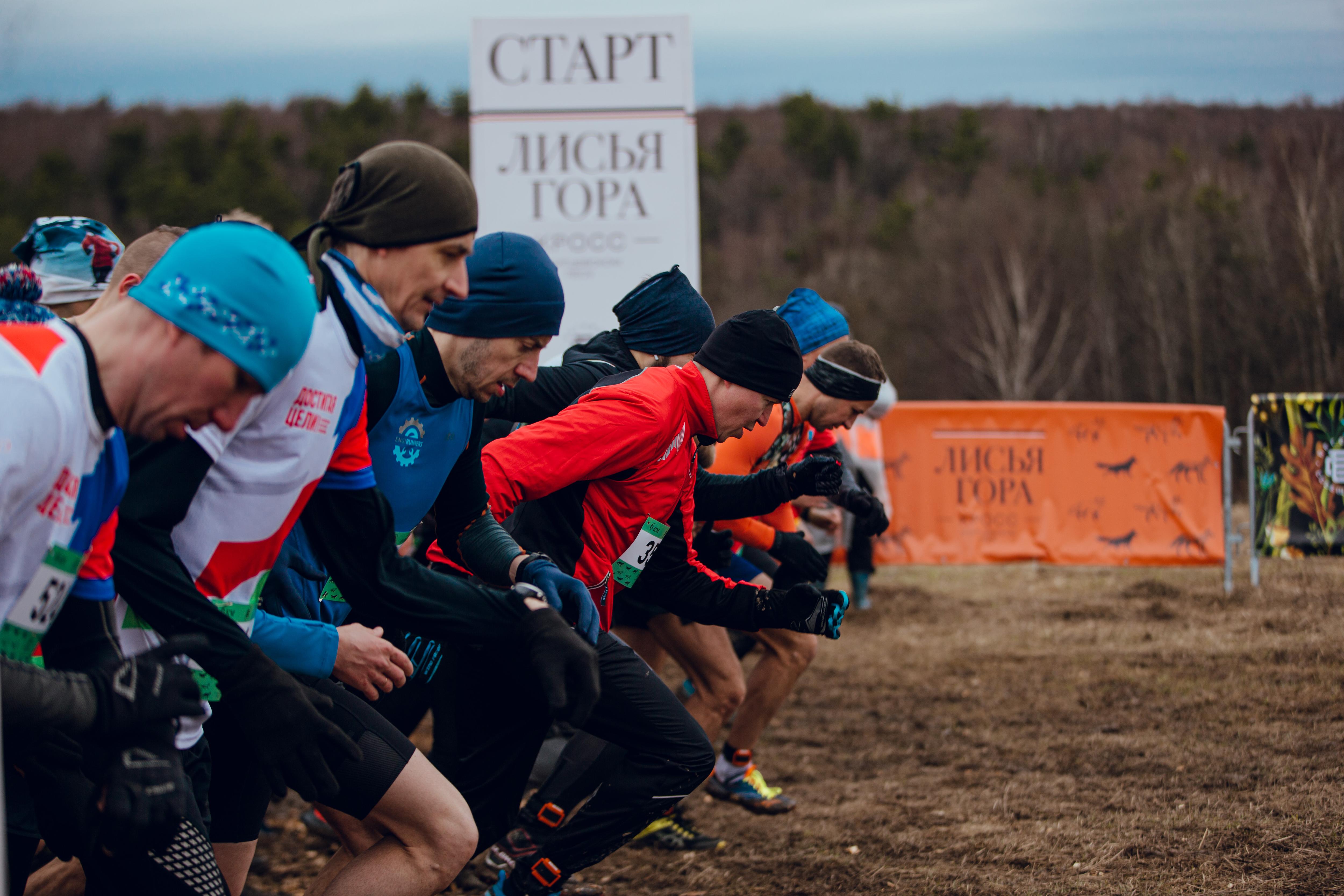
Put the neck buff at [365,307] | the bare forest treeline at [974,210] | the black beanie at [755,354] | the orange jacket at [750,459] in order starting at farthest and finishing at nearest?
the bare forest treeline at [974,210] < the orange jacket at [750,459] < the black beanie at [755,354] < the neck buff at [365,307]

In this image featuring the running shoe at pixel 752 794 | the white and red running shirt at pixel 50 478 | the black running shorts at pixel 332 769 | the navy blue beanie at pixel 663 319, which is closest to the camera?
the white and red running shirt at pixel 50 478

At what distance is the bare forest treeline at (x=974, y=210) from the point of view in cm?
2686

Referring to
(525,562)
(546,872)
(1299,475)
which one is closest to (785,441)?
(546,872)

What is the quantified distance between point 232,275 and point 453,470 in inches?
45.2

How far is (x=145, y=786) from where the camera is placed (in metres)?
1.77

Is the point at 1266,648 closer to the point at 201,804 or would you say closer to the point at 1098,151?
the point at 201,804

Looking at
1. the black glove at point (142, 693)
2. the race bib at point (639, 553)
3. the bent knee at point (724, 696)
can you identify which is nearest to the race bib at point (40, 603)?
the black glove at point (142, 693)

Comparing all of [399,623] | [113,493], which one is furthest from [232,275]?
[399,623]

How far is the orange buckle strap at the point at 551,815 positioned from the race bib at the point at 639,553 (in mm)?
790

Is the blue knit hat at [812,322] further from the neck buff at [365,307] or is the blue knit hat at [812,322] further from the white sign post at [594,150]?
the white sign post at [594,150]

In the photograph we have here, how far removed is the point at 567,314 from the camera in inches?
330

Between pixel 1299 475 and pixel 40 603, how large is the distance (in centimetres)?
866

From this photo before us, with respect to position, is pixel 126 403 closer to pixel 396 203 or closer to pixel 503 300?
pixel 396 203

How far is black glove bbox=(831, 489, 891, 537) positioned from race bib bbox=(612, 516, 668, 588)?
1529mm
